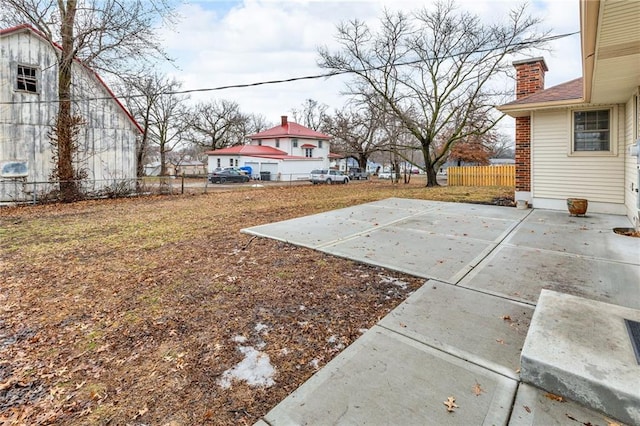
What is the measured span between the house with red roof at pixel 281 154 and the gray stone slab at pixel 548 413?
28.9m

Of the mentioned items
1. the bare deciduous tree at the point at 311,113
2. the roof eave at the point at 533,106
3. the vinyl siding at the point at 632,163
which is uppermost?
A: the bare deciduous tree at the point at 311,113

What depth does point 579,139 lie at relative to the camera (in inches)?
350

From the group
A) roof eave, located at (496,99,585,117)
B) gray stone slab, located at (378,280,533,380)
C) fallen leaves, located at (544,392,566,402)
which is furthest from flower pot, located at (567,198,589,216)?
fallen leaves, located at (544,392,566,402)

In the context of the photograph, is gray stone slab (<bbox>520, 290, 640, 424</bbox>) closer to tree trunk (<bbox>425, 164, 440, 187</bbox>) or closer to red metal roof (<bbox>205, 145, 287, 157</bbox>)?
tree trunk (<bbox>425, 164, 440, 187</bbox>)

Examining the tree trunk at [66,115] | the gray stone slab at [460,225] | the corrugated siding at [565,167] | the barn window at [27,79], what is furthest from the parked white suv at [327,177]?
the gray stone slab at [460,225]

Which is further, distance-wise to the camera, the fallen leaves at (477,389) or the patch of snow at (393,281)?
the patch of snow at (393,281)

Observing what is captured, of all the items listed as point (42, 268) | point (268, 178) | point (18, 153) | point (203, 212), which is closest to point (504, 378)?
point (42, 268)

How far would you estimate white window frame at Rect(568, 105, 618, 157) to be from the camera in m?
8.32

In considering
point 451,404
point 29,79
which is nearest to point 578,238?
point 451,404

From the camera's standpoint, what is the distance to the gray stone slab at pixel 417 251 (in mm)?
4477

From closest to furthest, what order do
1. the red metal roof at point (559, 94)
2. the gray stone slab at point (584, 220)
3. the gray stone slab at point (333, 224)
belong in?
the gray stone slab at point (333, 224) → the gray stone slab at point (584, 220) → the red metal roof at point (559, 94)

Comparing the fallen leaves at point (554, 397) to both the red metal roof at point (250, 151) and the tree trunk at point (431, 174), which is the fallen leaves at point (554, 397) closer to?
the tree trunk at point (431, 174)

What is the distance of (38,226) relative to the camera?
786cm

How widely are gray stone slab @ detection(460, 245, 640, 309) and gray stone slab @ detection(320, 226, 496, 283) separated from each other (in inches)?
10.2
